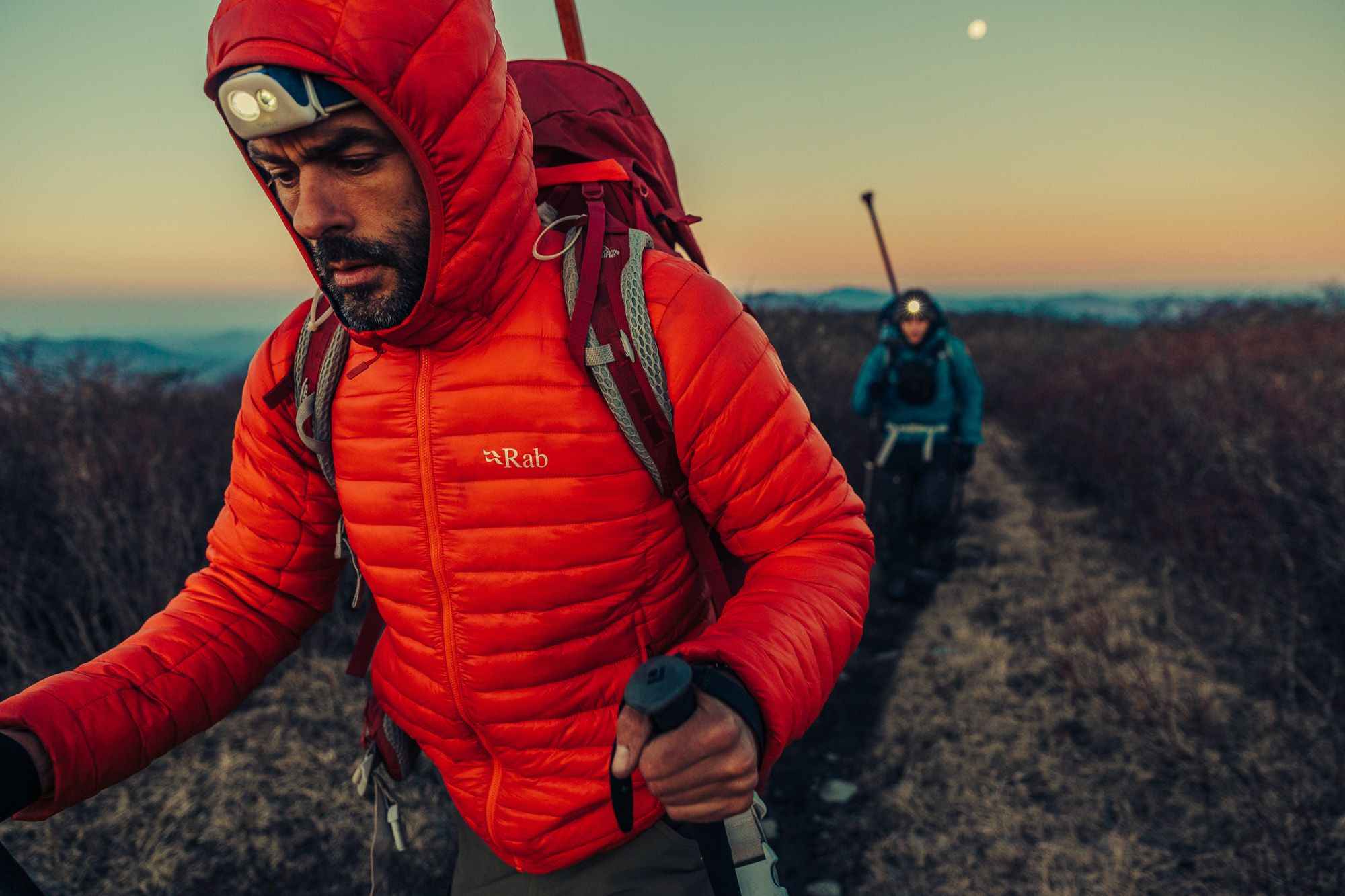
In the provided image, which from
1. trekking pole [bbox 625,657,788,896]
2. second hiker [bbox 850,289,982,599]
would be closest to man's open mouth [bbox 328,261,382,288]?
trekking pole [bbox 625,657,788,896]

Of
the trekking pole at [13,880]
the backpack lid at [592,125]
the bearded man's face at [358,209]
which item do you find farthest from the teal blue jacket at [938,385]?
the trekking pole at [13,880]

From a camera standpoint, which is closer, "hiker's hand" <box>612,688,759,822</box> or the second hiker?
"hiker's hand" <box>612,688,759,822</box>

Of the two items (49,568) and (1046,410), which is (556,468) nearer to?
(49,568)

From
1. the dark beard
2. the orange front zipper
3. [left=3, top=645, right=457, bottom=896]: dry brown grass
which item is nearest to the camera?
the dark beard

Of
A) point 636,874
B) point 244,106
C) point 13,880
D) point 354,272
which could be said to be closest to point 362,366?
point 354,272

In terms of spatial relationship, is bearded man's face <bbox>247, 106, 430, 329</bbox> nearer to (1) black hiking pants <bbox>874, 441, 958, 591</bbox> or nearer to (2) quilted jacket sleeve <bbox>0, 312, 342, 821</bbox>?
(2) quilted jacket sleeve <bbox>0, 312, 342, 821</bbox>

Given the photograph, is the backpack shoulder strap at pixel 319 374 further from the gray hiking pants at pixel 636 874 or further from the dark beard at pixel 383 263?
the gray hiking pants at pixel 636 874

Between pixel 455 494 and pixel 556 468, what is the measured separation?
198 millimetres

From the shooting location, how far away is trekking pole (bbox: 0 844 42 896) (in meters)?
0.93

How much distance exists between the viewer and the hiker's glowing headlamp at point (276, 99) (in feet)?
3.37

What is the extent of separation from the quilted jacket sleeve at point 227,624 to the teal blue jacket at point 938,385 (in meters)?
4.78

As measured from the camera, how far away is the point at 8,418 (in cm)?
423

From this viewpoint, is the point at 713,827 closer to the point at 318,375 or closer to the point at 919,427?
the point at 318,375

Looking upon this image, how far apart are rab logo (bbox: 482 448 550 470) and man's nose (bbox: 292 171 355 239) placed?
1.42 ft
